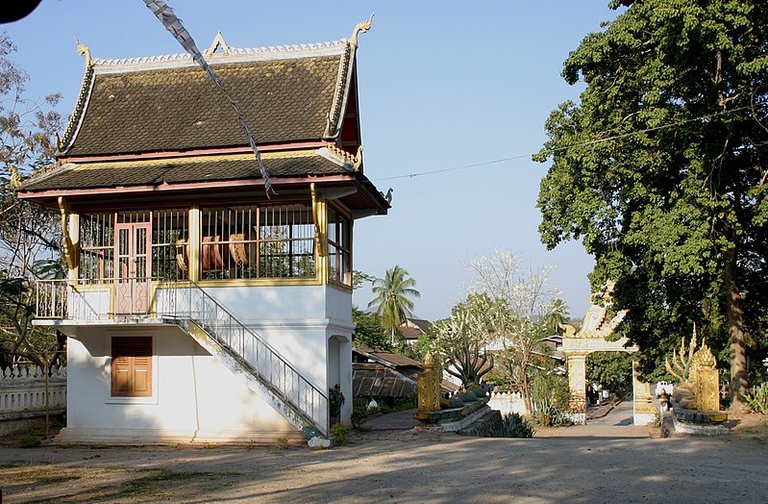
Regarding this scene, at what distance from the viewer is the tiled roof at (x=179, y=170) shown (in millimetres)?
16406

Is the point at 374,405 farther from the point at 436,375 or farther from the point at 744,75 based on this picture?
the point at 744,75

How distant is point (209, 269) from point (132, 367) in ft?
8.39

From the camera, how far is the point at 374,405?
23812 mm

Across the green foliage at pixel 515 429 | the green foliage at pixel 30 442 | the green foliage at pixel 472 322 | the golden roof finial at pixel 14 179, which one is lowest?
the green foliage at pixel 515 429

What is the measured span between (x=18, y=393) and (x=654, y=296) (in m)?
15.3

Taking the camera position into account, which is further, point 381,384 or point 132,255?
point 381,384

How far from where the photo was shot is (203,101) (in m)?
19.3

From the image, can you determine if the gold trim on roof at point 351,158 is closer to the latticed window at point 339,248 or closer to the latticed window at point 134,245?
the latticed window at point 339,248

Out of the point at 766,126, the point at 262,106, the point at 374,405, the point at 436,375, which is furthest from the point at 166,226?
the point at 766,126

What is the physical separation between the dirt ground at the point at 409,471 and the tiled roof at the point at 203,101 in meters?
6.45

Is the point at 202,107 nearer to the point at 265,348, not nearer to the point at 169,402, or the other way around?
the point at 265,348

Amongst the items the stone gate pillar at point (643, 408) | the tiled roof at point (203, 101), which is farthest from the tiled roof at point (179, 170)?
the stone gate pillar at point (643, 408)

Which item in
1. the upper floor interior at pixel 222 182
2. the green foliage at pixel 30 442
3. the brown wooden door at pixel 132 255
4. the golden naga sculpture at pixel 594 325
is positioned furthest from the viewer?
the golden naga sculpture at pixel 594 325

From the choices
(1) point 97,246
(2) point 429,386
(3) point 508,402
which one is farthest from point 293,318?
(3) point 508,402
